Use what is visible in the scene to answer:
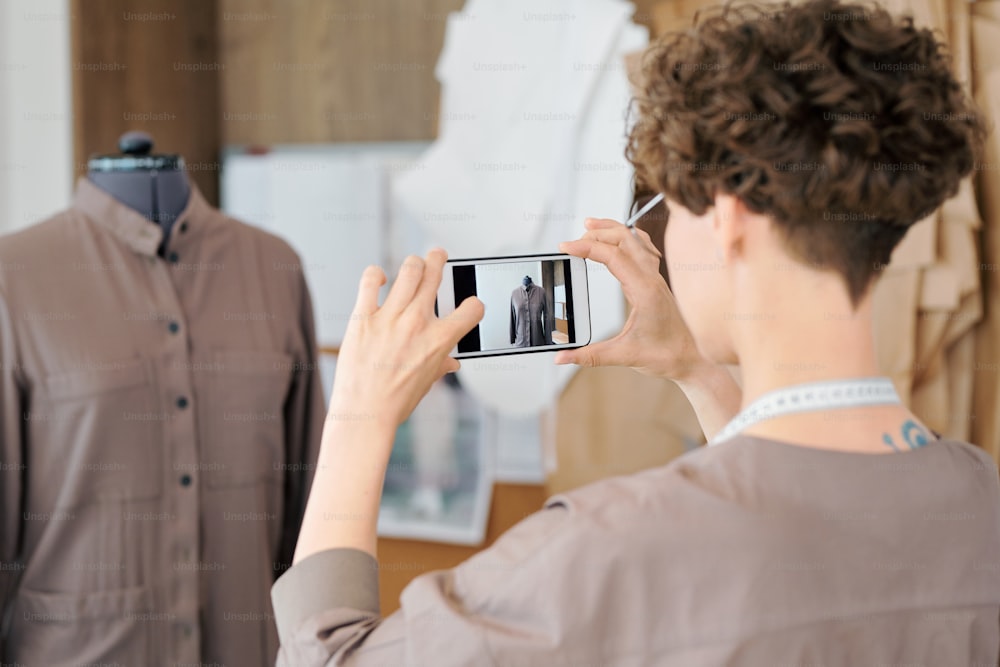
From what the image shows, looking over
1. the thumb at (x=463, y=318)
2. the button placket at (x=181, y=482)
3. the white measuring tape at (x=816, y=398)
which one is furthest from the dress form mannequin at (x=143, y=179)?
the white measuring tape at (x=816, y=398)

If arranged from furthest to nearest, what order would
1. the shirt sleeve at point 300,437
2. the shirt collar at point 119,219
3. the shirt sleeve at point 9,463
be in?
the shirt sleeve at point 300,437, the shirt collar at point 119,219, the shirt sleeve at point 9,463

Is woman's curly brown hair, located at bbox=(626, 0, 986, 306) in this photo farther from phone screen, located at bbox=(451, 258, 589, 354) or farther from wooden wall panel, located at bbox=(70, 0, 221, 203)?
wooden wall panel, located at bbox=(70, 0, 221, 203)

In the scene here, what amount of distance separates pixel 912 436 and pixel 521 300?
0.40 m

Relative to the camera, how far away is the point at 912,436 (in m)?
0.68

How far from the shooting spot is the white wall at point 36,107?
72.1 inches

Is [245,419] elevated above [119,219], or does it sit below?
below

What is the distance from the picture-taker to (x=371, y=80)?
229 cm

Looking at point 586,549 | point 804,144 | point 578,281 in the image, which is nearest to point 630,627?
point 586,549

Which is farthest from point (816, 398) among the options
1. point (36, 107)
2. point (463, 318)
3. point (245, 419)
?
point (36, 107)

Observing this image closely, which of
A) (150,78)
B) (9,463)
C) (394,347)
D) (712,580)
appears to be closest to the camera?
(712,580)

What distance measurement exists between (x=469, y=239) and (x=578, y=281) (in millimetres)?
1075

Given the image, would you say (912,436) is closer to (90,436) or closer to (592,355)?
(592,355)

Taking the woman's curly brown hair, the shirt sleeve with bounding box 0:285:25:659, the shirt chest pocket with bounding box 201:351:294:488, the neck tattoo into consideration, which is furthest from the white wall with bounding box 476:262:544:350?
the shirt sleeve with bounding box 0:285:25:659

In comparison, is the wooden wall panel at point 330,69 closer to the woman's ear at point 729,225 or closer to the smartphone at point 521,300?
the smartphone at point 521,300
